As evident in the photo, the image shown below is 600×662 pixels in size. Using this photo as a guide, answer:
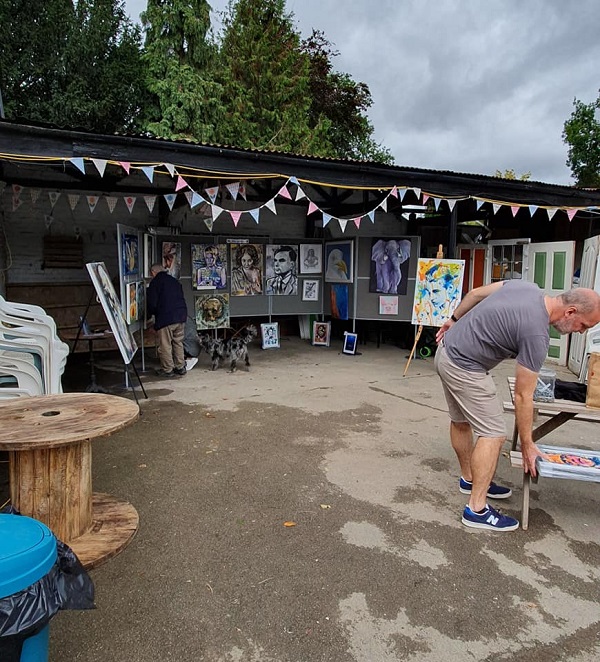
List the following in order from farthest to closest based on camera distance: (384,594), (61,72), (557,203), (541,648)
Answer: (61,72) < (557,203) < (384,594) < (541,648)

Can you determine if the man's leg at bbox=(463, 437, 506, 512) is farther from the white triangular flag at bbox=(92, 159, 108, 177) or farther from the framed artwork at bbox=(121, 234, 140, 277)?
the white triangular flag at bbox=(92, 159, 108, 177)

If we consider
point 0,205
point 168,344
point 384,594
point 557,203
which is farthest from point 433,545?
point 0,205

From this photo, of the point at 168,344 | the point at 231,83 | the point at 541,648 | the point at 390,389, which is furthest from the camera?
the point at 231,83

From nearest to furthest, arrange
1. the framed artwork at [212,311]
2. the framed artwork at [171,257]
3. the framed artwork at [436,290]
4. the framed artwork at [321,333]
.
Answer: the framed artwork at [436,290] < the framed artwork at [171,257] < the framed artwork at [212,311] < the framed artwork at [321,333]

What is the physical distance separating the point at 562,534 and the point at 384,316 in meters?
6.21

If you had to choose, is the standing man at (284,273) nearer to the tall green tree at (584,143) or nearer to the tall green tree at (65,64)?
the tall green tree at (65,64)

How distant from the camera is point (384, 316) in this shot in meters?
8.98

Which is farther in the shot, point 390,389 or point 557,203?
point 557,203

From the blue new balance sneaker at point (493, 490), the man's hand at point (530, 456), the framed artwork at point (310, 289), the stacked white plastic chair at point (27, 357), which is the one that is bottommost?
the blue new balance sneaker at point (493, 490)

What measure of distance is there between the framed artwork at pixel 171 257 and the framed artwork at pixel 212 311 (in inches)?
27.4

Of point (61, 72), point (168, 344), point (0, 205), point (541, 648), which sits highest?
point (61, 72)

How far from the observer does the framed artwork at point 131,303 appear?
19.8 feet

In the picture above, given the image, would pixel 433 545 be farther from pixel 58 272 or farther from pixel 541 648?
pixel 58 272

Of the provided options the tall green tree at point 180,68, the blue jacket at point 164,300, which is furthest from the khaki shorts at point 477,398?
the tall green tree at point 180,68
